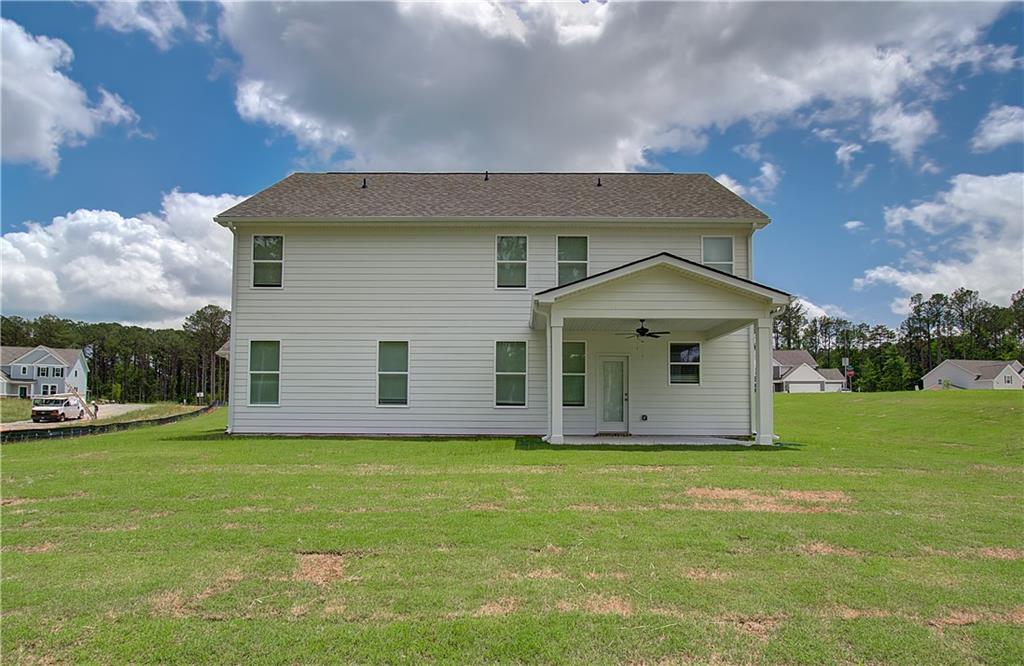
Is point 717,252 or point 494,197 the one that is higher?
point 494,197

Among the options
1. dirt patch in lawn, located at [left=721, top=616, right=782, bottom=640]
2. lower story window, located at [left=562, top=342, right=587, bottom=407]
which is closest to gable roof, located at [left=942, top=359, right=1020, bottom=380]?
lower story window, located at [left=562, top=342, right=587, bottom=407]

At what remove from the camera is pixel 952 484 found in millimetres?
7992

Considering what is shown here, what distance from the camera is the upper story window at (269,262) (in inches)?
594

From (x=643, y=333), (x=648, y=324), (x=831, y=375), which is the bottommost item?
(x=831, y=375)

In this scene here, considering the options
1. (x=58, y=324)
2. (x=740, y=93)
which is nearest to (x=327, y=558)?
(x=740, y=93)

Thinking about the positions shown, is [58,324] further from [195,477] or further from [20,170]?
[195,477]

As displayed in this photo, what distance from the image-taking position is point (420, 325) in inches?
587

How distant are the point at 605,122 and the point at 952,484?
465 inches

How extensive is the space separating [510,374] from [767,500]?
8624mm

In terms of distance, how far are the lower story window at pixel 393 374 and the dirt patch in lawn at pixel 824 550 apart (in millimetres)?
11014

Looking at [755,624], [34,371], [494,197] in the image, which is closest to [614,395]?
[494,197]

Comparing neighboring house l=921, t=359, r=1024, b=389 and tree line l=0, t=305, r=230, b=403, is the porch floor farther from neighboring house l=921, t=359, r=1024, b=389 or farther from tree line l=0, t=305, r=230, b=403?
tree line l=0, t=305, r=230, b=403

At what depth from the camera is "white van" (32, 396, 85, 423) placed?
34656 millimetres

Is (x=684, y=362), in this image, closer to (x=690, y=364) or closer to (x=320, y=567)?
(x=690, y=364)
